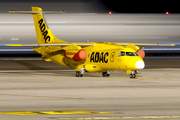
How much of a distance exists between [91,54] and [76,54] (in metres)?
1.06

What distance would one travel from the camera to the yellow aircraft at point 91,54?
70.3ft

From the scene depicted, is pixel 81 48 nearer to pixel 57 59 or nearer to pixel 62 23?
pixel 57 59

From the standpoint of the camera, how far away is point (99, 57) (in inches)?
902

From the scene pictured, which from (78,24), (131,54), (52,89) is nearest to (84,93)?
(52,89)

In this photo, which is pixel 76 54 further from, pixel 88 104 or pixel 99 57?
pixel 88 104

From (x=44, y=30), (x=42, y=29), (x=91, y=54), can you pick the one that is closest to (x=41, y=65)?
(x=42, y=29)

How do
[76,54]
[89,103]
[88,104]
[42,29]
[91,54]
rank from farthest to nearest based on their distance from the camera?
[42,29] → [91,54] → [76,54] → [89,103] → [88,104]

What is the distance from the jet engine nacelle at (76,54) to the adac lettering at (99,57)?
523mm

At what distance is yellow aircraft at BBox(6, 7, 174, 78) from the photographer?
843 inches

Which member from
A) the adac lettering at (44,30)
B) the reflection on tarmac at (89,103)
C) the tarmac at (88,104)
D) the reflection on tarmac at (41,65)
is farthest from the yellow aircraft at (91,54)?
the tarmac at (88,104)

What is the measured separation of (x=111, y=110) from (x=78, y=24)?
2247cm

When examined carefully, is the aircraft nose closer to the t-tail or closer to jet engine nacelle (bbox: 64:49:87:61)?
jet engine nacelle (bbox: 64:49:87:61)

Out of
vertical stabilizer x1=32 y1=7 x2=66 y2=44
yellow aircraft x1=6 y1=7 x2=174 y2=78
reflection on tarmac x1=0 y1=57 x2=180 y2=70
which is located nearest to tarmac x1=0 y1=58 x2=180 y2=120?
yellow aircraft x1=6 y1=7 x2=174 y2=78

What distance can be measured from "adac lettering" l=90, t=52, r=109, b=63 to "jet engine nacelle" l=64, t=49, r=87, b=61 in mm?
523
